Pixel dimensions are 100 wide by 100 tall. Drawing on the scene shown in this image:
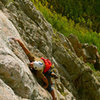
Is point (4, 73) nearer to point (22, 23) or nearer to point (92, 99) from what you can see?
point (22, 23)

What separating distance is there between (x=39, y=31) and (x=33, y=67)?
10.1 feet

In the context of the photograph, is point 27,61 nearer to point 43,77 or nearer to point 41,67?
point 41,67

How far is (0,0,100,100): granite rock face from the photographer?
450 centimetres

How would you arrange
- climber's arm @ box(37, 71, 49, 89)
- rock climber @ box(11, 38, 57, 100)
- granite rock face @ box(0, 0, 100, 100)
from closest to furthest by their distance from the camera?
granite rock face @ box(0, 0, 100, 100)
rock climber @ box(11, 38, 57, 100)
climber's arm @ box(37, 71, 49, 89)

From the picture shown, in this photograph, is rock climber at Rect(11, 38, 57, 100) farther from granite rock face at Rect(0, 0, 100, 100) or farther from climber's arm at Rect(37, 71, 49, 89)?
granite rock face at Rect(0, 0, 100, 100)

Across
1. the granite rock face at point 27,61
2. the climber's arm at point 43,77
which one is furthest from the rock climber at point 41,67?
the granite rock face at point 27,61

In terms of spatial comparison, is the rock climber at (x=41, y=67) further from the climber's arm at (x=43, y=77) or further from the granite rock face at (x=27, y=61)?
the granite rock face at (x=27, y=61)

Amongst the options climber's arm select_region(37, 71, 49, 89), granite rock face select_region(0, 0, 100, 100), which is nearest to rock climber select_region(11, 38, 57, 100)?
climber's arm select_region(37, 71, 49, 89)

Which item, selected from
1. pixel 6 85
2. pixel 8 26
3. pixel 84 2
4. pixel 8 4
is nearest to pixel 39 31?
pixel 8 4

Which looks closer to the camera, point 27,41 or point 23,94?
point 23,94

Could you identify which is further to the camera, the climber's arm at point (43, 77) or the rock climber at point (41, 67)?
the climber's arm at point (43, 77)

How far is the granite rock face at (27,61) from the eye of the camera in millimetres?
4500

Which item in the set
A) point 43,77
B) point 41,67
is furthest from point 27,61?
point 43,77

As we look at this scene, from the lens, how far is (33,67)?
5973mm
